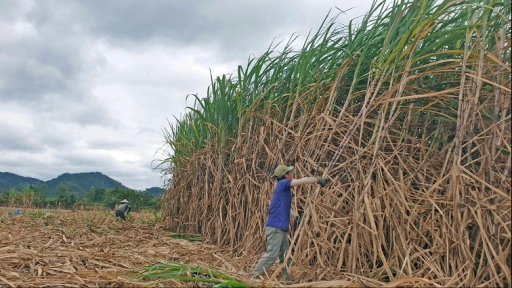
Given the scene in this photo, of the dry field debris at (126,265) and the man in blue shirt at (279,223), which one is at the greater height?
the man in blue shirt at (279,223)

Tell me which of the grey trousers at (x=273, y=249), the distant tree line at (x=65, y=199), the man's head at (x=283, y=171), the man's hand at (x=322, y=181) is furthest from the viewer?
the distant tree line at (x=65, y=199)

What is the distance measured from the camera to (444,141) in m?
3.35

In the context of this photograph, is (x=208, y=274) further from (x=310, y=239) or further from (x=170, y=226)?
(x=170, y=226)

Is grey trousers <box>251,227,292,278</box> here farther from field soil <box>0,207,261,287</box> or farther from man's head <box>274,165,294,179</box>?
man's head <box>274,165,294,179</box>

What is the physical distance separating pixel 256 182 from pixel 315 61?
1475mm

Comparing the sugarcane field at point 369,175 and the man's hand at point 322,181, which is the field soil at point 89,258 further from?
the man's hand at point 322,181

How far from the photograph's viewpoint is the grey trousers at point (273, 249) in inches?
144

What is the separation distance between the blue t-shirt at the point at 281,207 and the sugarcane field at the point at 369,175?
0.04 metres

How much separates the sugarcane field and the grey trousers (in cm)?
2

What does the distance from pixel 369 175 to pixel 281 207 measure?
858 millimetres

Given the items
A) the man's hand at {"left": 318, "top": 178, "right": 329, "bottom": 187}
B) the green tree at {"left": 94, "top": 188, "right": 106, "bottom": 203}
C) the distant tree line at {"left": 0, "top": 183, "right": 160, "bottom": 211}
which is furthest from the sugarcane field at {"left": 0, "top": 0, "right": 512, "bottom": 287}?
the green tree at {"left": 94, "top": 188, "right": 106, "bottom": 203}

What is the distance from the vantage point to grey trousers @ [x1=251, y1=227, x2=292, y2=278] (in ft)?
12.0

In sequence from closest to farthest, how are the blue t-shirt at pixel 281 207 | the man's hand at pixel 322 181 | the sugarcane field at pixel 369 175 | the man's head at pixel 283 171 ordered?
the sugarcane field at pixel 369 175, the man's hand at pixel 322 181, the blue t-shirt at pixel 281 207, the man's head at pixel 283 171

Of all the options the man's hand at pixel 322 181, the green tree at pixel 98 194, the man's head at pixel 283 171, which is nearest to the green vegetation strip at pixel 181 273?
the man's hand at pixel 322 181
